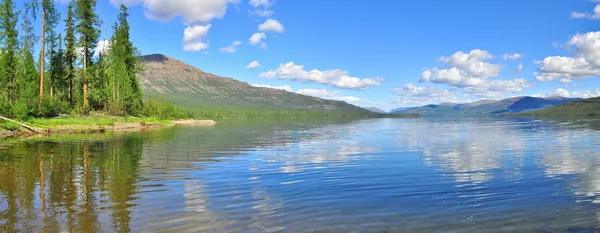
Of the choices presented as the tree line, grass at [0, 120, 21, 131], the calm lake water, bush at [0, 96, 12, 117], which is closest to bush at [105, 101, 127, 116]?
the tree line

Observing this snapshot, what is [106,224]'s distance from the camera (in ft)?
36.8

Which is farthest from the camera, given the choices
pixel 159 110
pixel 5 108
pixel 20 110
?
pixel 159 110

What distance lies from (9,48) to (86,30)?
13.1 metres

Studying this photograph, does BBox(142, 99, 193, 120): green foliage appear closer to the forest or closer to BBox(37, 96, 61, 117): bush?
the forest

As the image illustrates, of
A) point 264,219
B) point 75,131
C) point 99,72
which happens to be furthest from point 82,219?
point 99,72

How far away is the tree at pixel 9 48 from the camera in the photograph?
60838 millimetres

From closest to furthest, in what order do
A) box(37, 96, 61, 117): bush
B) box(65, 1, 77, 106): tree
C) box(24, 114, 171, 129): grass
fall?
box(24, 114, 171, 129): grass → box(37, 96, 61, 117): bush → box(65, 1, 77, 106): tree

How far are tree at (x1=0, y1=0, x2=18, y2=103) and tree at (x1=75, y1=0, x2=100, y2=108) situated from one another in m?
11.3

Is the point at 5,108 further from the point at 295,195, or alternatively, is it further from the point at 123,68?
the point at 295,195

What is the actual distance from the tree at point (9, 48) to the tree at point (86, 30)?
11.3 meters

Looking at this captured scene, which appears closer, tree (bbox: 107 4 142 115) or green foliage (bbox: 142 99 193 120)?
tree (bbox: 107 4 142 115)

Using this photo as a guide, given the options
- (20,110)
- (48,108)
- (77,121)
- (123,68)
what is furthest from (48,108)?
(123,68)

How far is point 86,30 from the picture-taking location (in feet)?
239

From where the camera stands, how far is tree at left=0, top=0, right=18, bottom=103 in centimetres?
6084
